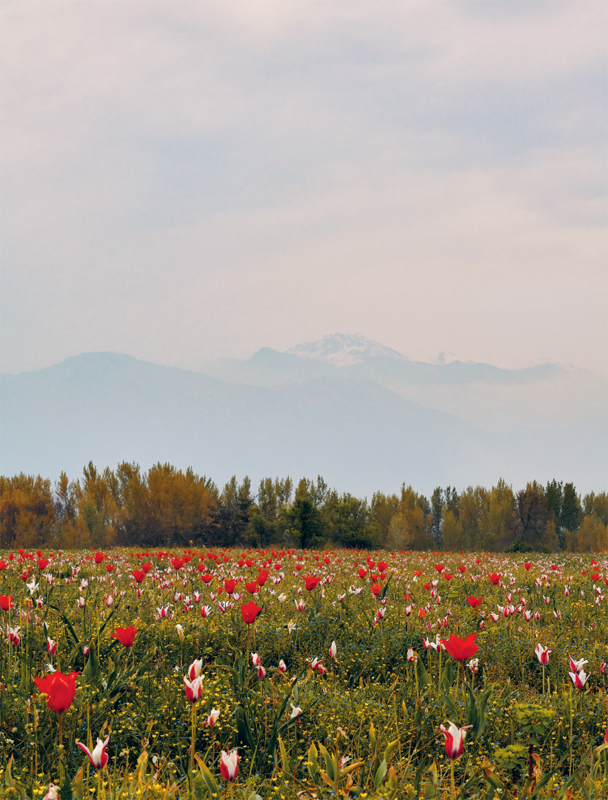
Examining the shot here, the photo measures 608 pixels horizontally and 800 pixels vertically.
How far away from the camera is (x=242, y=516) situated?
47.1 metres

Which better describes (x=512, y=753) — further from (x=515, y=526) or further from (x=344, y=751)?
(x=515, y=526)

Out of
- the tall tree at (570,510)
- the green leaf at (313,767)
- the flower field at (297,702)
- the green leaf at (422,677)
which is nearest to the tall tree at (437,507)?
the tall tree at (570,510)

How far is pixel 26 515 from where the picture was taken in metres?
40.8

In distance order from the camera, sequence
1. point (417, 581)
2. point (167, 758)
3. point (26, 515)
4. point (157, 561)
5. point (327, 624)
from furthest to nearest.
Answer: point (26, 515), point (157, 561), point (417, 581), point (327, 624), point (167, 758)

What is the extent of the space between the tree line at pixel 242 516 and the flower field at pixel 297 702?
3235cm

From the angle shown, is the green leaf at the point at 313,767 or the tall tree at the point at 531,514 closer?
the green leaf at the point at 313,767

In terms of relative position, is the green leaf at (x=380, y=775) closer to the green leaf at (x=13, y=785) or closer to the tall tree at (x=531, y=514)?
the green leaf at (x=13, y=785)

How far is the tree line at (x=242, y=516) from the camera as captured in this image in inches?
1643

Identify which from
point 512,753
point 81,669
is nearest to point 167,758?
point 81,669

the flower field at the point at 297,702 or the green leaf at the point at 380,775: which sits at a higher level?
the green leaf at the point at 380,775

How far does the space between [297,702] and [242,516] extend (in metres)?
44.0

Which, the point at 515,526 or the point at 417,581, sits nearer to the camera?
the point at 417,581

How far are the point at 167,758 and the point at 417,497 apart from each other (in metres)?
64.5

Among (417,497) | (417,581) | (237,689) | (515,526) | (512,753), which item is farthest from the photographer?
(417,497)
